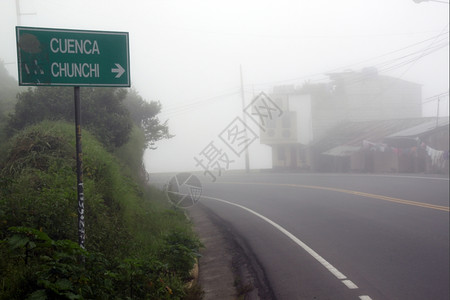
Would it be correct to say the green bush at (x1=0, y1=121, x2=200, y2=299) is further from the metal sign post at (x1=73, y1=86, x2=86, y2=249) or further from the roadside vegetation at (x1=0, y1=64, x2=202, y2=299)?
the metal sign post at (x1=73, y1=86, x2=86, y2=249)

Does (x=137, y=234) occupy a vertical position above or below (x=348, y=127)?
below

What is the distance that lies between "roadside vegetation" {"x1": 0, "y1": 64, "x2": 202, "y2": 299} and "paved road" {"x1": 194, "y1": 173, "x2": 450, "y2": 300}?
6.13ft

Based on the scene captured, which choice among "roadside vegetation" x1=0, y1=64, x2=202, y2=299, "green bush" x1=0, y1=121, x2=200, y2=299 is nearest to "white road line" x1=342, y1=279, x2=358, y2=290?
"roadside vegetation" x1=0, y1=64, x2=202, y2=299

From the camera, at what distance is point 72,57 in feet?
15.8

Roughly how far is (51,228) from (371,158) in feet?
104

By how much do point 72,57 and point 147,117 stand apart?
1859cm

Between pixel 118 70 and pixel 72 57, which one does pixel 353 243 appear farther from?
pixel 72 57

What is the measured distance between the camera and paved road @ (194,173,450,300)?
6328 mm

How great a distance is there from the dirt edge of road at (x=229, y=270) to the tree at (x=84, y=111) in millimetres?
4352

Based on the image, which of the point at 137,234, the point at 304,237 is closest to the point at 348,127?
the point at 304,237

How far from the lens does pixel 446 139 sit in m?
29.0

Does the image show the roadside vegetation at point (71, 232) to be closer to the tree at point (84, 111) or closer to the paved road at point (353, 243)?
the tree at point (84, 111)

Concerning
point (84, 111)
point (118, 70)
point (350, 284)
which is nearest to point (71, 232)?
point (118, 70)

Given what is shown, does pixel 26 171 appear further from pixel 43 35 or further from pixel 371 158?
pixel 371 158
